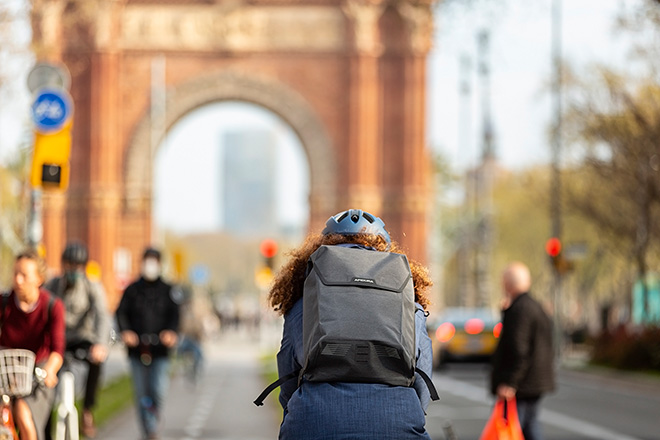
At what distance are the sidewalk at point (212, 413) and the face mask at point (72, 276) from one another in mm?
2715

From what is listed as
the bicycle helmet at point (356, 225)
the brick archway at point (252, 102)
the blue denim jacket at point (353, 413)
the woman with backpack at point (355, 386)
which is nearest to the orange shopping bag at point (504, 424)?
the bicycle helmet at point (356, 225)

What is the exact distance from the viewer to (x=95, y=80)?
5072 cm

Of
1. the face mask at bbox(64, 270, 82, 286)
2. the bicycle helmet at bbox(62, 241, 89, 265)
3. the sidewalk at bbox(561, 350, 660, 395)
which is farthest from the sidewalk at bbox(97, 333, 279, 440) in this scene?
the sidewalk at bbox(561, 350, 660, 395)

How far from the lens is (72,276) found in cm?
1276

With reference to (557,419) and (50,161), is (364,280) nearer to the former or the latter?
(50,161)

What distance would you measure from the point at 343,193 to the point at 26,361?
42.6 metres

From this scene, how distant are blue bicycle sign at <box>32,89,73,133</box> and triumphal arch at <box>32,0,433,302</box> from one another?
3650 cm

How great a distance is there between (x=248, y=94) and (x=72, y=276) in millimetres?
38415

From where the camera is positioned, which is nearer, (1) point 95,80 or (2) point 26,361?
→ (2) point 26,361

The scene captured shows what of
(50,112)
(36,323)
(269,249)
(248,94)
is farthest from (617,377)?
(248,94)

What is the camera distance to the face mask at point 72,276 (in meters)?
12.7

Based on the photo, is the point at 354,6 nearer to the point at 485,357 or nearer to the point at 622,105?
the point at 622,105

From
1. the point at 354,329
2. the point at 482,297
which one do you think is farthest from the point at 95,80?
the point at 354,329

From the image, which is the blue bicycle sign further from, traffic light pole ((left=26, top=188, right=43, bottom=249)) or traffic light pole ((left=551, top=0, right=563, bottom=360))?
traffic light pole ((left=551, top=0, right=563, bottom=360))
